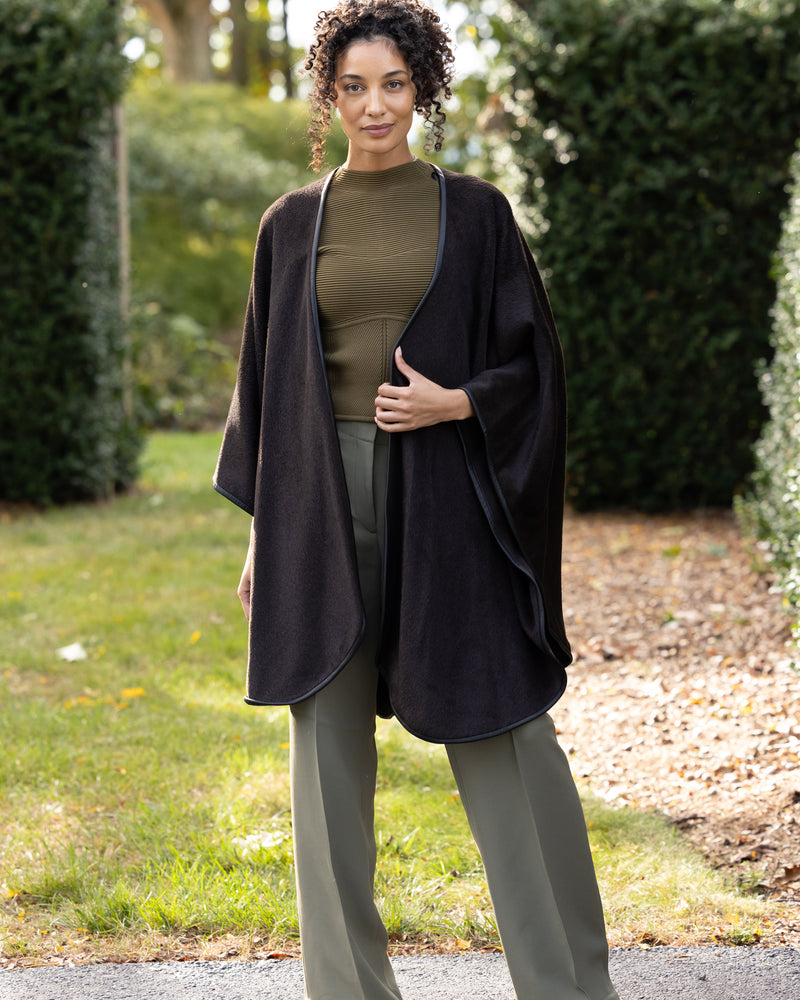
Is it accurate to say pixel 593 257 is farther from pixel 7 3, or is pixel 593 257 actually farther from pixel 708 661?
pixel 7 3

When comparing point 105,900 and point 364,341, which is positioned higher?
point 364,341

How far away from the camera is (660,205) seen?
26.3 ft

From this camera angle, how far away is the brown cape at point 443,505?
2330 millimetres

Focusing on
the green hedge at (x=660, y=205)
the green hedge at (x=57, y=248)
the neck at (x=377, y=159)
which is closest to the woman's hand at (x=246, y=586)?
the neck at (x=377, y=159)

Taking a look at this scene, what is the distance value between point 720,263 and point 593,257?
0.87 meters

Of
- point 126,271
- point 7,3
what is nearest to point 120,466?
point 126,271

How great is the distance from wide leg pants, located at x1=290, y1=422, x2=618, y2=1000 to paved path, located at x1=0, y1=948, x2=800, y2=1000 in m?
0.32

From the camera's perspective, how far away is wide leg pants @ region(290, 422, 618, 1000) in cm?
235

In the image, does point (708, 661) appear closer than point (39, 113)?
Yes

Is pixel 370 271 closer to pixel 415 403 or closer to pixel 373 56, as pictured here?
pixel 415 403

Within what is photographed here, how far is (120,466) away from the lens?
9609mm

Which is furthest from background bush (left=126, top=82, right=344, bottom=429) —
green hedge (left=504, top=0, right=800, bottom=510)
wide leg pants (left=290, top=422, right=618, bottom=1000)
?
wide leg pants (left=290, top=422, right=618, bottom=1000)

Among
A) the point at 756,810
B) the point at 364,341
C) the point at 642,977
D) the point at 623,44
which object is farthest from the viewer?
the point at 623,44

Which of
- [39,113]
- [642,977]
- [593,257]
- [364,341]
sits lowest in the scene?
[642,977]
